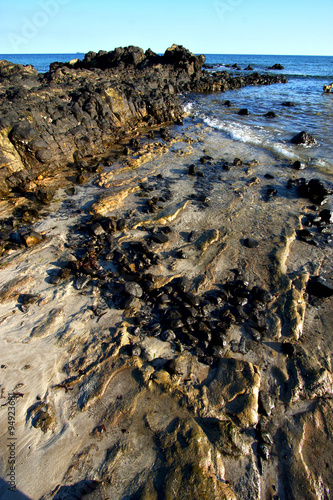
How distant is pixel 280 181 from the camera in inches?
429

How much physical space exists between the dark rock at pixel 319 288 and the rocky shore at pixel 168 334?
0.13 ft

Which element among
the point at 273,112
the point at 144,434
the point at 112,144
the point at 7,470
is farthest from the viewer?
the point at 273,112

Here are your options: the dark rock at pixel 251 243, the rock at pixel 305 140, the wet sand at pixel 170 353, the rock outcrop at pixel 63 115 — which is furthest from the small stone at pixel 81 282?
the rock at pixel 305 140

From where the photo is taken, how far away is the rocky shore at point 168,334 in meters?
3.62

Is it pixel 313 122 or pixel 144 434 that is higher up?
pixel 313 122

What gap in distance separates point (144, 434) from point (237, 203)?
781 cm

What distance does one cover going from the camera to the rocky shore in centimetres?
362

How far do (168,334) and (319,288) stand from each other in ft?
12.8

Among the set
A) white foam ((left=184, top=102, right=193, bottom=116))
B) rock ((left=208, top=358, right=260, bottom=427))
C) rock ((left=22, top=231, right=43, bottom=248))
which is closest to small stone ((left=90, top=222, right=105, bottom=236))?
rock ((left=22, top=231, right=43, bottom=248))

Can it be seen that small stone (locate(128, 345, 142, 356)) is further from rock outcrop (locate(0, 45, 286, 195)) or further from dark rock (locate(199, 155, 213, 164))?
dark rock (locate(199, 155, 213, 164))

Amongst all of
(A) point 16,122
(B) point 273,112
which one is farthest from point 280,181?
(B) point 273,112

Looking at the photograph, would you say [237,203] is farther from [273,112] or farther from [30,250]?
[273,112]

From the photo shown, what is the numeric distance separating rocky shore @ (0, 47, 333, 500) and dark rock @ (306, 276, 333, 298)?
0.13 ft

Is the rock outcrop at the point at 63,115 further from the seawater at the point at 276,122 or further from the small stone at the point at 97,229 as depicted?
the small stone at the point at 97,229
